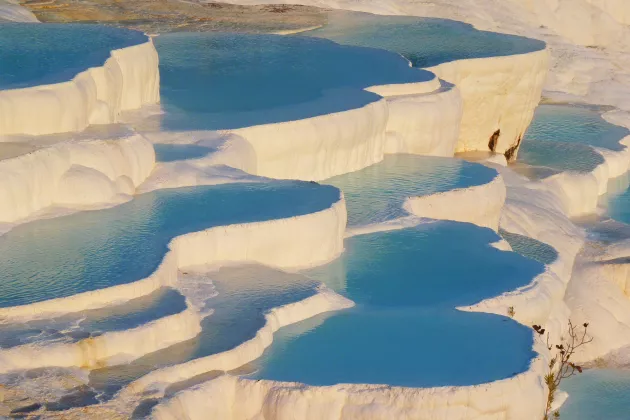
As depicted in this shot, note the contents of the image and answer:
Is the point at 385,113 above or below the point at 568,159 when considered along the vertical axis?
above

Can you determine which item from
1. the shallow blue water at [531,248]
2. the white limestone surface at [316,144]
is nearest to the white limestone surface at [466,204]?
the shallow blue water at [531,248]

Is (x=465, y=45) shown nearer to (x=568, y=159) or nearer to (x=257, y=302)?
(x=568, y=159)

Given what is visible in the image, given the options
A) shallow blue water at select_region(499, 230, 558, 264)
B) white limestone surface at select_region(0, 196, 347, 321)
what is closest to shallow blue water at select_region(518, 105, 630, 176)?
shallow blue water at select_region(499, 230, 558, 264)

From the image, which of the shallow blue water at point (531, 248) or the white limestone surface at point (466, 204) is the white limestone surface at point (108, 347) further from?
the shallow blue water at point (531, 248)

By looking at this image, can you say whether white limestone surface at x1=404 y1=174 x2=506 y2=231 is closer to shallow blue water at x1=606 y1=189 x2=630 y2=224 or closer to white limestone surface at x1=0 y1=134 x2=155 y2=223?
white limestone surface at x1=0 y1=134 x2=155 y2=223

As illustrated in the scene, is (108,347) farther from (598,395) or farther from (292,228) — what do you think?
(598,395)

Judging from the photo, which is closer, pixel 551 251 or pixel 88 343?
pixel 88 343

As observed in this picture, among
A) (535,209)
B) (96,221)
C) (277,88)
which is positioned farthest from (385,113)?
(96,221)
